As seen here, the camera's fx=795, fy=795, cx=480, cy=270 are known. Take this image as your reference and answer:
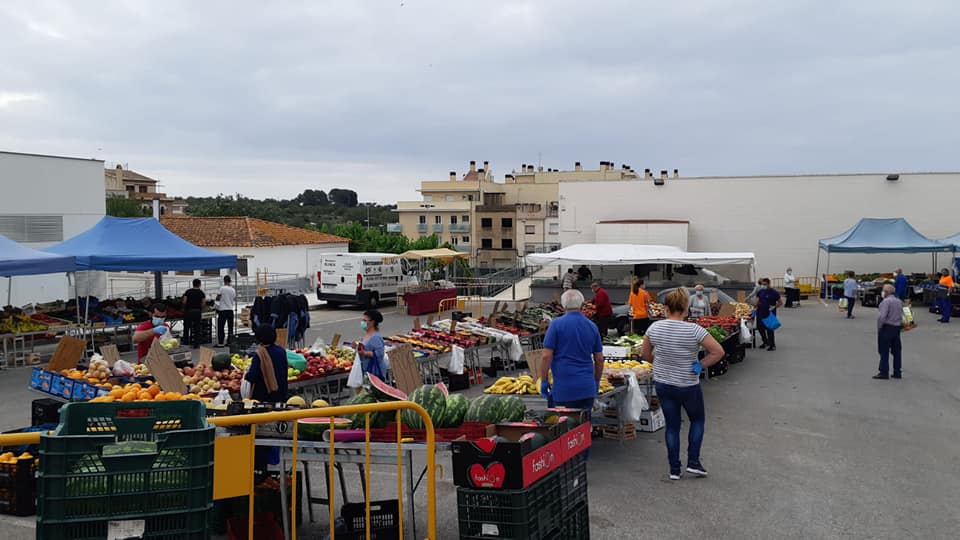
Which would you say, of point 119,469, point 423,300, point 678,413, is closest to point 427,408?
point 119,469

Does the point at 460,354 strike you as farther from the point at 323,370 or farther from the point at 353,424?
the point at 353,424

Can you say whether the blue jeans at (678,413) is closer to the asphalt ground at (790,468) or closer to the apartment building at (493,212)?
the asphalt ground at (790,468)

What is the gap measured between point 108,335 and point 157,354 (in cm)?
962

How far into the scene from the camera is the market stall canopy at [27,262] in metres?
14.7

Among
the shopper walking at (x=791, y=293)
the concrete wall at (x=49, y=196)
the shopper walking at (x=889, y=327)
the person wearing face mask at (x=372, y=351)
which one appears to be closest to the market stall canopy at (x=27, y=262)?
the person wearing face mask at (x=372, y=351)

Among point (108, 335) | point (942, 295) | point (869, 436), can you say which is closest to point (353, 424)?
point (869, 436)

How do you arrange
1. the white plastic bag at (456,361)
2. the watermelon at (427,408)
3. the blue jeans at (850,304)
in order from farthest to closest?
1. the blue jeans at (850,304)
2. the white plastic bag at (456,361)
3. the watermelon at (427,408)

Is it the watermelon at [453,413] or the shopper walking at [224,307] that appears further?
the shopper walking at [224,307]

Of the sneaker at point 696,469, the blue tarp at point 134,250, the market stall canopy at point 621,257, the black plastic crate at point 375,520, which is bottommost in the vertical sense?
the sneaker at point 696,469

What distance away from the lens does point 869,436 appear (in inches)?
376

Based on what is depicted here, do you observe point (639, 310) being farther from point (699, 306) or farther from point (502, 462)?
point (502, 462)

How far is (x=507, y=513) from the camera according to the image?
16.2 feet

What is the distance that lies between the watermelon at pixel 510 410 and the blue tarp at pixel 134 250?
1288 centimetres

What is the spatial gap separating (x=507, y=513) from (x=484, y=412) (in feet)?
4.48
